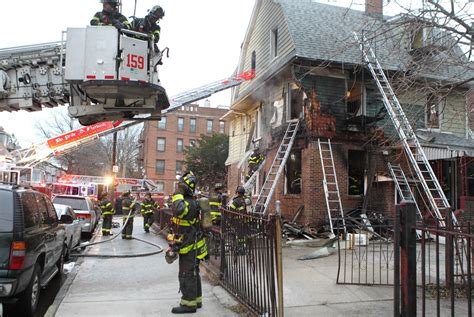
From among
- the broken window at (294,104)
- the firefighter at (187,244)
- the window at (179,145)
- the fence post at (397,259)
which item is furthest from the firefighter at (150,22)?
the window at (179,145)

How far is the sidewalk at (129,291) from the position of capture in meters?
5.39

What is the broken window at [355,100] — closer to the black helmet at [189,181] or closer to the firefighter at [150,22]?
the firefighter at [150,22]

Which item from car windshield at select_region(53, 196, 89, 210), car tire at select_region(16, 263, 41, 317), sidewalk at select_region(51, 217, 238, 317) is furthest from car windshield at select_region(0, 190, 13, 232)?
car windshield at select_region(53, 196, 89, 210)

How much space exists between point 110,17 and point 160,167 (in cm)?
4662

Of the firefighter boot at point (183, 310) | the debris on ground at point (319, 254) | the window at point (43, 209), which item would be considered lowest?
the firefighter boot at point (183, 310)

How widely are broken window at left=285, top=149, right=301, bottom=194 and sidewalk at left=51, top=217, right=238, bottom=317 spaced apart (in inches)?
258

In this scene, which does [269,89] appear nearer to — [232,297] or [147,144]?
[232,297]

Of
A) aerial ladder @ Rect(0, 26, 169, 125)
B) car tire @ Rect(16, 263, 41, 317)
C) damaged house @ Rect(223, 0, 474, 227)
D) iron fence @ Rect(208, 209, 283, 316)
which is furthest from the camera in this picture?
damaged house @ Rect(223, 0, 474, 227)

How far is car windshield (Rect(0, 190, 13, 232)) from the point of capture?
478cm

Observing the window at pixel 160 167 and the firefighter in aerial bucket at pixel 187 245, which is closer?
the firefighter in aerial bucket at pixel 187 245

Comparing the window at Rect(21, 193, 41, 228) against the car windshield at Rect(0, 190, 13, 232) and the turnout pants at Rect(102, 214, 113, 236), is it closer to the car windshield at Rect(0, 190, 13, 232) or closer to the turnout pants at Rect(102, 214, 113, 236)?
the car windshield at Rect(0, 190, 13, 232)

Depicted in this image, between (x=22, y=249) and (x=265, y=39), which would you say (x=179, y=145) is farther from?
(x=22, y=249)

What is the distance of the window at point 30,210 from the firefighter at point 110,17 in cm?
291

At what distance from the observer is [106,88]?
6641mm
